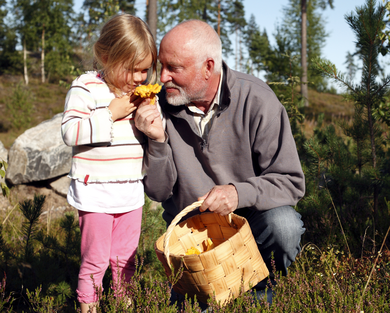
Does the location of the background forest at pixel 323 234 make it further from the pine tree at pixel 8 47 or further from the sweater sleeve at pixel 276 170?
the pine tree at pixel 8 47

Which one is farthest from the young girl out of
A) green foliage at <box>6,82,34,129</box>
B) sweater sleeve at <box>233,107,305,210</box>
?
green foliage at <box>6,82,34,129</box>

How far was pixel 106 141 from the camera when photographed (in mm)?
1863

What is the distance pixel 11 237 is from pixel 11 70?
2684cm

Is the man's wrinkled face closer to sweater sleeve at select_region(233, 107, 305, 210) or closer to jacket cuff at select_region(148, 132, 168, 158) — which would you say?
jacket cuff at select_region(148, 132, 168, 158)

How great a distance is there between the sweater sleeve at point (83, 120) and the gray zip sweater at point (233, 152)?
32 centimetres

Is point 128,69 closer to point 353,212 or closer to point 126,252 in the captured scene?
point 126,252

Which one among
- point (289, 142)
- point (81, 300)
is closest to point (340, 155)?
point (289, 142)

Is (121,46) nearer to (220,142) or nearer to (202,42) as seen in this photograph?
(202,42)

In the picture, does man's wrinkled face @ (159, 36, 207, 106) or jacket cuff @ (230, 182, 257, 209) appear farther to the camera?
man's wrinkled face @ (159, 36, 207, 106)

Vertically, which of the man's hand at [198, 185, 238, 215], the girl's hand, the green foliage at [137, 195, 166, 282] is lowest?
the green foliage at [137, 195, 166, 282]

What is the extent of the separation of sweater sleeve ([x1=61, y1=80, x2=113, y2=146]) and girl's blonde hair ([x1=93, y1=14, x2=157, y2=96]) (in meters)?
0.18

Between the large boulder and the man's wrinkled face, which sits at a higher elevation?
the man's wrinkled face

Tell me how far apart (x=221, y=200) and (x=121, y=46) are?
101 centimetres

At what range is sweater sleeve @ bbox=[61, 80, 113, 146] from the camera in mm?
1831
